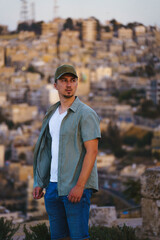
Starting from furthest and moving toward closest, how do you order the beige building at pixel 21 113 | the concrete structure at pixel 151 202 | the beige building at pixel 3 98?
the beige building at pixel 3 98 < the beige building at pixel 21 113 < the concrete structure at pixel 151 202

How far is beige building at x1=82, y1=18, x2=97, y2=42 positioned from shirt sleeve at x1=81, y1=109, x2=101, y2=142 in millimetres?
69229

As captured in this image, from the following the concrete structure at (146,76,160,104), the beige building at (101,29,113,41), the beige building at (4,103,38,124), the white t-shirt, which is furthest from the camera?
the beige building at (101,29,113,41)

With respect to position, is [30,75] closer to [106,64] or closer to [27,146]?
[106,64]

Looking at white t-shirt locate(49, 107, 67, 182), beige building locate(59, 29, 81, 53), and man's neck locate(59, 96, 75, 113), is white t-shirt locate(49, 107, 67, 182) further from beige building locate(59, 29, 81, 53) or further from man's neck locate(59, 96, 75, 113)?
beige building locate(59, 29, 81, 53)

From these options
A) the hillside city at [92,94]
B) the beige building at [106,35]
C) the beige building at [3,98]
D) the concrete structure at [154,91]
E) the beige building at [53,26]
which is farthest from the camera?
the beige building at [53,26]

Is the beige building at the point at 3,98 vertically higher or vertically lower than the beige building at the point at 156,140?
higher

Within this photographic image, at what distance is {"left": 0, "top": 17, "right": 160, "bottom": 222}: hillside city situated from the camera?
27.8 m

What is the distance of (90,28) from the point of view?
71.4 meters

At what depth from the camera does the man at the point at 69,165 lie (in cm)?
239

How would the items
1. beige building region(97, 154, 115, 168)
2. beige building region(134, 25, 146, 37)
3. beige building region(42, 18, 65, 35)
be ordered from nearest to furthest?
beige building region(97, 154, 115, 168) < beige building region(134, 25, 146, 37) < beige building region(42, 18, 65, 35)

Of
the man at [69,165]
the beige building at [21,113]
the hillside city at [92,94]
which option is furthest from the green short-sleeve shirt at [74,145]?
the beige building at [21,113]

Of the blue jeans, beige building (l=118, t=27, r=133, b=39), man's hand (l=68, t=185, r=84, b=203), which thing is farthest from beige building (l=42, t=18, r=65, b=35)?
man's hand (l=68, t=185, r=84, b=203)

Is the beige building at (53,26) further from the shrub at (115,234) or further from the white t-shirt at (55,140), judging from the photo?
the white t-shirt at (55,140)

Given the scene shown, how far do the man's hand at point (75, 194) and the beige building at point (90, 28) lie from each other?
69.4 meters
